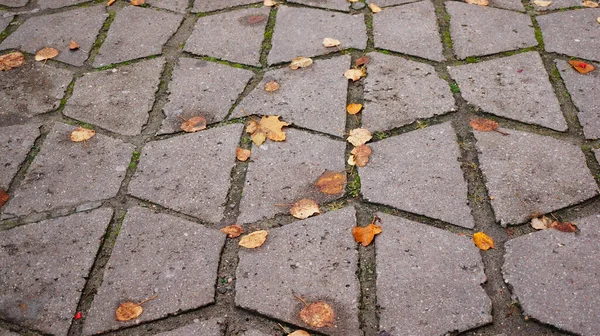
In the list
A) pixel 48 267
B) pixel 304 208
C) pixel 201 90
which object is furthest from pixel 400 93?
pixel 48 267

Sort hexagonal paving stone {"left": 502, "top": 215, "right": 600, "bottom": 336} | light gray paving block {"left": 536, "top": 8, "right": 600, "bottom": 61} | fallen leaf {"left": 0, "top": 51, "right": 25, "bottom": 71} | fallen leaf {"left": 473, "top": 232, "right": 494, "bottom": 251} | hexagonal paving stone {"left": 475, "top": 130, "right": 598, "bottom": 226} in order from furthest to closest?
fallen leaf {"left": 0, "top": 51, "right": 25, "bottom": 71}, light gray paving block {"left": 536, "top": 8, "right": 600, "bottom": 61}, hexagonal paving stone {"left": 475, "top": 130, "right": 598, "bottom": 226}, fallen leaf {"left": 473, "top": 232, "right": 494, "bottom": 251}, hexagonal paving stone {"left": 502, "top": 215, "right": 600, "bottom": 336}

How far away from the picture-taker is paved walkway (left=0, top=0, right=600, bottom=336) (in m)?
1.73

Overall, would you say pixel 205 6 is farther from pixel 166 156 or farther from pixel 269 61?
pixel 166 156

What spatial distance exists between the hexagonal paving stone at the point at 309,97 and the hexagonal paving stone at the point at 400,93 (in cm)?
13

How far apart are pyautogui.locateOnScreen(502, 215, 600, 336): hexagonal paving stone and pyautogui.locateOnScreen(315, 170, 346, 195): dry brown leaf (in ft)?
2.13

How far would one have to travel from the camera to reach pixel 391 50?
2.69m

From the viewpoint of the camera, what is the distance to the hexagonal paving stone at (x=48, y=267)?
174cm

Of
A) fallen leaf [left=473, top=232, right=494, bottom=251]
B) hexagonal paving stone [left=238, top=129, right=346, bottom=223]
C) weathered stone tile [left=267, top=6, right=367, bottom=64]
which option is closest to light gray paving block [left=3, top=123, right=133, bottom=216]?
hexagonal paving stone [left=238, top=129, right=346, bottom=223]

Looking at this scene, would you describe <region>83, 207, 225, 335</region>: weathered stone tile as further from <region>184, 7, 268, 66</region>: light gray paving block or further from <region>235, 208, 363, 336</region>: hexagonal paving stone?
<region>184, 7, 268, 66</region>: light gray paving block

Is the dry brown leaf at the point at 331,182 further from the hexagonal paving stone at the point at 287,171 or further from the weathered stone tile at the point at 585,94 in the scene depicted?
the weathered stone tile at the point at 585,94

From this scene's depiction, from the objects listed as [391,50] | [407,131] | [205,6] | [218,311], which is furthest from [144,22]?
[218,311]

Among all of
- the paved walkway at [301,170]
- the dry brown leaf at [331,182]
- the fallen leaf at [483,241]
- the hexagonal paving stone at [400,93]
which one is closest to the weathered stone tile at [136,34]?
the paved walkway at [301,170]

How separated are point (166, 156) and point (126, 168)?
17 cm

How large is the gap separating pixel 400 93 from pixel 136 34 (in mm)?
1507
